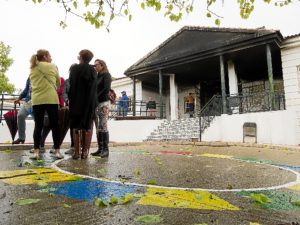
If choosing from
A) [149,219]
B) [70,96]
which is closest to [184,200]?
[149,219]

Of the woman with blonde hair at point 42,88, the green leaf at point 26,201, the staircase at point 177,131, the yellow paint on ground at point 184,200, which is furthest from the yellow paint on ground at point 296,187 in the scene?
the staircase at point 177,131

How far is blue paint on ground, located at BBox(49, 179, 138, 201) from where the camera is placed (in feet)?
8.07

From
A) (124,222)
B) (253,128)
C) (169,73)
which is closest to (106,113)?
(124,222)

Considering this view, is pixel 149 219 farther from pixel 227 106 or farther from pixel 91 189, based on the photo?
pixel 227 106

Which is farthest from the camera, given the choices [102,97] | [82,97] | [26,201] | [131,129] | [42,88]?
[131,129]

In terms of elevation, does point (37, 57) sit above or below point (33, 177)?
above

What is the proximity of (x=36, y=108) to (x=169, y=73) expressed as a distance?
46.7 ft

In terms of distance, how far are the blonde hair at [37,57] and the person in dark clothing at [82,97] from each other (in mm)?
525

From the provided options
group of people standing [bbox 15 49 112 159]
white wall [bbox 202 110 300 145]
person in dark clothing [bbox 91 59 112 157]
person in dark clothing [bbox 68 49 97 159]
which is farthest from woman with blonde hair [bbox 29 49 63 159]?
white wall [bbox 202 110 300 145]

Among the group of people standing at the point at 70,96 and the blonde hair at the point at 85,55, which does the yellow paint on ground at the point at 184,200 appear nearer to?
the group of people standing at the point at 70,96

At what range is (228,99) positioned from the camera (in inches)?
556

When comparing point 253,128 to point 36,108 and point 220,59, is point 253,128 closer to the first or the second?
point 220,59

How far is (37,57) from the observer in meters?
4.78

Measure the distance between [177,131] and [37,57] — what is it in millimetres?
10938
